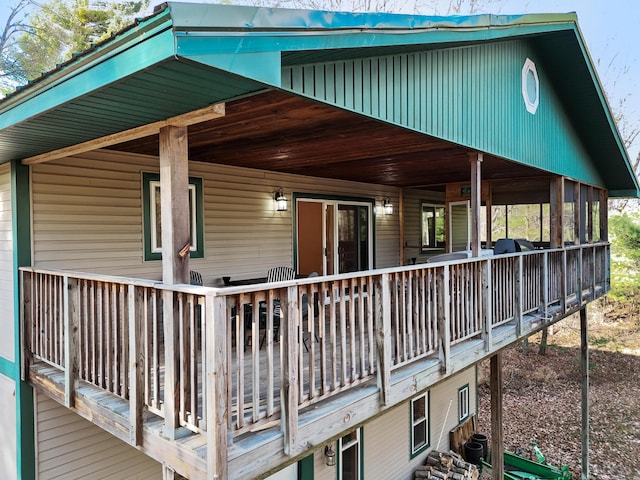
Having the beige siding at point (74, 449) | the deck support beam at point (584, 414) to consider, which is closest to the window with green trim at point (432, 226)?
the deck support beam at point (584, 414)

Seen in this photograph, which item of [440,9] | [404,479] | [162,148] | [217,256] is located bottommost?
[404,479]

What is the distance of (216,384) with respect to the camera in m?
2.37

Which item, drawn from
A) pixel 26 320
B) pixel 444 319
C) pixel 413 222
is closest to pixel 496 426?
pixel 444 319

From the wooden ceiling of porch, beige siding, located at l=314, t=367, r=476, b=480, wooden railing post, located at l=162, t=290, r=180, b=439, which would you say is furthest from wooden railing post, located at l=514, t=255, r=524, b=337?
wooden railing post, located at l=162, t=290, r=180, b=439

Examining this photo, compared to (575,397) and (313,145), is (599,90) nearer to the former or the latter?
(313,145)

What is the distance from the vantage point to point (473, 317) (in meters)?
5.02

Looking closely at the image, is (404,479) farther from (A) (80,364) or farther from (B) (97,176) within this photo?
(B) (97,176)

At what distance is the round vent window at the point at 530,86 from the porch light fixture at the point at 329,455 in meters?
6.43

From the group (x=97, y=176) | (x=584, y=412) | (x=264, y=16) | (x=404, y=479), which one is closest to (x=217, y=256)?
(x=97, y=176)

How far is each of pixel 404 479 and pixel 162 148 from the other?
8462mm

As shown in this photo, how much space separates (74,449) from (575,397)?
14.2 m

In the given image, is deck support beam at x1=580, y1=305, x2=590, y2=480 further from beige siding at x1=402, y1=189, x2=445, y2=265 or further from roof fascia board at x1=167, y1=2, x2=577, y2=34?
roof fascia board at x1=167, y1=2, x2=577, y2=34

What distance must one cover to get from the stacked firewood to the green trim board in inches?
285

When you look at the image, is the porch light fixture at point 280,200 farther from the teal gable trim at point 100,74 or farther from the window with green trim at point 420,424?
the window with green trim at point 420,424
